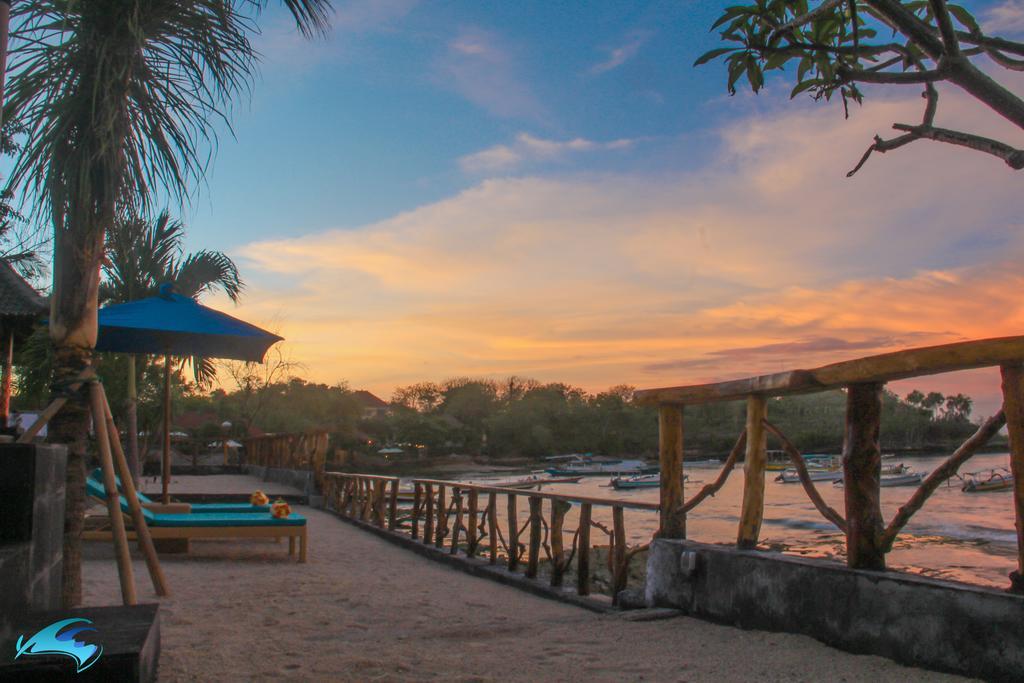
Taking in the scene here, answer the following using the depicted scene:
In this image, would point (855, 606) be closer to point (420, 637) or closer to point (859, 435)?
point (859, 435)

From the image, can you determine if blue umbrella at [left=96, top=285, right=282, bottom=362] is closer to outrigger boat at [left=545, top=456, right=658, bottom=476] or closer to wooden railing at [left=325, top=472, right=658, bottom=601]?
wooden railing at [left=325, top=472, right=658, bottom=601]

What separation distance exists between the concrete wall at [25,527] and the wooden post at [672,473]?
3.06 m

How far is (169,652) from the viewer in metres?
3.97

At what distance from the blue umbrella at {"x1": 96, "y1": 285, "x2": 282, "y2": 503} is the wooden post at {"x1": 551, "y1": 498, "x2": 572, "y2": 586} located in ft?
9.15

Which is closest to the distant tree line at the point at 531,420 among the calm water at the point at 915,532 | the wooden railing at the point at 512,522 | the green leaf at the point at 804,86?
the calm water at the point at 915,532

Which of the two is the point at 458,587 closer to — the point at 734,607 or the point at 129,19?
the point at 734,607

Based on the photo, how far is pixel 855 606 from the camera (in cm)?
335

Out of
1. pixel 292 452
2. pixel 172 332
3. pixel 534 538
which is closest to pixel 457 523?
pixel 534 538

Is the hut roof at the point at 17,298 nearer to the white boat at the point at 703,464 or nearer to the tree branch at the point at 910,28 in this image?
the tree branch at the point at 910,28

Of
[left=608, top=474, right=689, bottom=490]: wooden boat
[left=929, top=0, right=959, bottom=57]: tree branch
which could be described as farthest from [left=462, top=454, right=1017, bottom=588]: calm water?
[left=929, top=0, right=959, bottom=57]: tree branch

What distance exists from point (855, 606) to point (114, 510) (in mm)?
3518

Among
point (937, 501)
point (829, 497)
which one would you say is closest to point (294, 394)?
point (829, 497)

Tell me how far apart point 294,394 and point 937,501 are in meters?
53.8

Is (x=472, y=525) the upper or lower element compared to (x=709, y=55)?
lower
